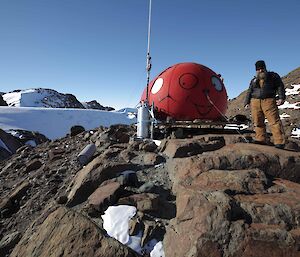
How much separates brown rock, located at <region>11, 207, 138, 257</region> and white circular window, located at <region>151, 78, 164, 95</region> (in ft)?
20.5

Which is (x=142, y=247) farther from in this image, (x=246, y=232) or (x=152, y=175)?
(x=152, y=175)

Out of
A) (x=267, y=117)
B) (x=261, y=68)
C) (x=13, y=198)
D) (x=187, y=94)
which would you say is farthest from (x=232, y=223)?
(x=187, y=94)

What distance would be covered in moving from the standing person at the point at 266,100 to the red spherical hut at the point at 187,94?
7.96ft

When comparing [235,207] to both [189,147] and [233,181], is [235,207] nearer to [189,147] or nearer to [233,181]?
[233,181]

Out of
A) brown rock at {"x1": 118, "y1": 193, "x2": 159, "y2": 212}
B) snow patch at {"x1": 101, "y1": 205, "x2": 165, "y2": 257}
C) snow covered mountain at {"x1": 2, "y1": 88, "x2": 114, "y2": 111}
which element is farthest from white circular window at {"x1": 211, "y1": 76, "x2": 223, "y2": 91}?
snow covered mountain at {"x1": 2, "y1": 88, "x2": 114, "y2": 111}

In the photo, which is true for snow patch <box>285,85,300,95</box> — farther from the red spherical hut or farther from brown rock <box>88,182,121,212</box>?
brown rock <box>88,182,121,212</box>

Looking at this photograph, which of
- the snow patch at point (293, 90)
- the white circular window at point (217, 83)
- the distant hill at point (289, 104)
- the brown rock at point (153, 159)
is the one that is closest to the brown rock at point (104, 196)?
the brown rock at point (153, 159)

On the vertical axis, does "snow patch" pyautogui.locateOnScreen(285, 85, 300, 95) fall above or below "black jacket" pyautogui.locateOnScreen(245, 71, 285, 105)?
above

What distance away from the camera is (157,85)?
35.3ft

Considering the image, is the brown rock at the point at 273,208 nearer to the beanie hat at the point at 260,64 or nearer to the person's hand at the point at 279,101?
the person's hand at the point at 279,101

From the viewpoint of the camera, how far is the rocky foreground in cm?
430

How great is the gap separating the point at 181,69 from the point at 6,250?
24.9ft

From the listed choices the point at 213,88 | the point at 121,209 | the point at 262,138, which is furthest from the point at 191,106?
the point at 121,209

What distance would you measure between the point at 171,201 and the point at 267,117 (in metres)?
3.64
